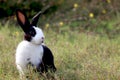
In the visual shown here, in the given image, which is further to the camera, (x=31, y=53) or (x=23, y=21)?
(x=23, y=21)

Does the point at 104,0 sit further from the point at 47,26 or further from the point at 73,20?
the point at 47,26

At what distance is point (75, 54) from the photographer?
4863mm

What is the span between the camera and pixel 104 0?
307 inches

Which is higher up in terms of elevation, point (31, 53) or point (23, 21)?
point (23, 21)

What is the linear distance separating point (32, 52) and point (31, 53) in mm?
14

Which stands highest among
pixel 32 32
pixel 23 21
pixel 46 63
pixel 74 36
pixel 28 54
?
pixel 23 21

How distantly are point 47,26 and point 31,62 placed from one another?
300 cm

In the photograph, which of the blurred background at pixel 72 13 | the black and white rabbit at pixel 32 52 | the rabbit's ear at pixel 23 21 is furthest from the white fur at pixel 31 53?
the blurred background at pixel 72 13

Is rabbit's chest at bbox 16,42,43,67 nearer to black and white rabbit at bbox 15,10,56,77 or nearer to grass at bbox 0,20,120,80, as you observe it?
black and white rabbit at bbox 15,10,56,77

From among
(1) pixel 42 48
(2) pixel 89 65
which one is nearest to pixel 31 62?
(1) pixel 42 48

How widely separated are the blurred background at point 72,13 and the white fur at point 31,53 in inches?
116

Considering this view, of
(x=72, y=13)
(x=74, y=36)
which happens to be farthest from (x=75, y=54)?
(x=72, y=13)

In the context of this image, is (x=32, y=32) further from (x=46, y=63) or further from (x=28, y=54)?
(x=46, y=63)

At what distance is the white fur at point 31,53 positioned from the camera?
3768 millimetres
